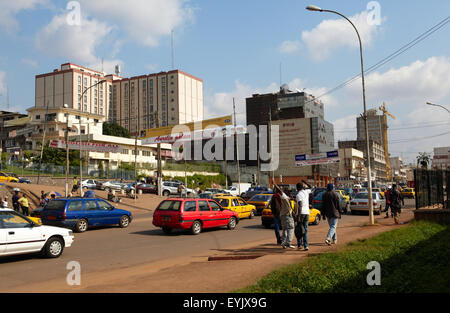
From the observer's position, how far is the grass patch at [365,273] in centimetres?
630

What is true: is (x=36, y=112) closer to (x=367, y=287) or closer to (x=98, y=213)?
(x=98, y=213)

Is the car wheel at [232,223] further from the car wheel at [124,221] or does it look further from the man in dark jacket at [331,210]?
the man in dark jacket at [331,210]

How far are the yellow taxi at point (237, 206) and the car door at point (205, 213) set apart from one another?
164 inches

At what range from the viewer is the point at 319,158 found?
191ft

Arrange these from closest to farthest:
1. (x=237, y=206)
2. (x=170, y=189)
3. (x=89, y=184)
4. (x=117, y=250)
Answer: (x=117, y=250) < (x=237, y=206) < (x=89, y=184) < (x=170, y=189)

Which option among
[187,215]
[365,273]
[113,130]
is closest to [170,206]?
[187,215]

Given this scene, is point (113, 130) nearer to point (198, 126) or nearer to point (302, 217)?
point (198, 126)

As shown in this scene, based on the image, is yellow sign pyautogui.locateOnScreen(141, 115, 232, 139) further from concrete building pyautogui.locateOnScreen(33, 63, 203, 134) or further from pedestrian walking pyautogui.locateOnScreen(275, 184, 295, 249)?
concrete building pyautogui.locateOnScreen(33, 63, 203, 134)

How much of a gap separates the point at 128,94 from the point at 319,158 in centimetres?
9622

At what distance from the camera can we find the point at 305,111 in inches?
4515

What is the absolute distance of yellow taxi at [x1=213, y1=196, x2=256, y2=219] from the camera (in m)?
21.3

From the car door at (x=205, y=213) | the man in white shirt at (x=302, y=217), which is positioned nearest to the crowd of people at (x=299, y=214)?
the man in white shirt at (x=302, y=217)

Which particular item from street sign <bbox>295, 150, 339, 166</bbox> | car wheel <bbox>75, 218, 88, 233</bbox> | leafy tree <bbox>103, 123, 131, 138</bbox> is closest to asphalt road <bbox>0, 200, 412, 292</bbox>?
car wheel <bbox>75, 218, 88, 233</bbox>
